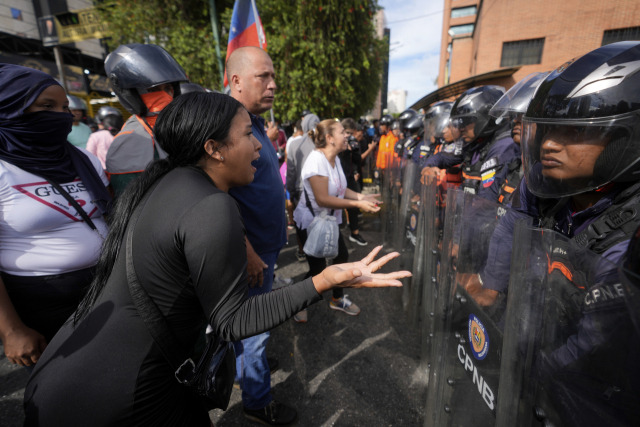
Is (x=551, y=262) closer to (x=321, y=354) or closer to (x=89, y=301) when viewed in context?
(x=89, y=301)

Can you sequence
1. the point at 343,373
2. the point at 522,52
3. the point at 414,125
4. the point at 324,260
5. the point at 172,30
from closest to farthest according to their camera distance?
the point at 343,373 → the point at 324,260 → the point at 414,125 → the point at 172,30 → the point at 522,52

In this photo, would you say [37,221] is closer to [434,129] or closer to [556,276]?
[556,276]

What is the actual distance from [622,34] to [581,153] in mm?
20987

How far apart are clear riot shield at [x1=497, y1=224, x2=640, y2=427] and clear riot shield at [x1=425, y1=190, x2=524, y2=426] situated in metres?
0.19

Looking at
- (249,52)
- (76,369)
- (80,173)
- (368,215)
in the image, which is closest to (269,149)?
(249,52)

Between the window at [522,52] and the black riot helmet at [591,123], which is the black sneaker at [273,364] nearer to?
the black riot helmet at [591,123]

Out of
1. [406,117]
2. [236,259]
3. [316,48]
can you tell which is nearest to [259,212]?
[236,259]

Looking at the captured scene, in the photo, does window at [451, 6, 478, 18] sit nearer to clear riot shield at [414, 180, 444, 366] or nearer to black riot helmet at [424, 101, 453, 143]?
black riot helmet at [424, 101, 453, 143]

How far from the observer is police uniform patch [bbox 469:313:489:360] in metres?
1.27

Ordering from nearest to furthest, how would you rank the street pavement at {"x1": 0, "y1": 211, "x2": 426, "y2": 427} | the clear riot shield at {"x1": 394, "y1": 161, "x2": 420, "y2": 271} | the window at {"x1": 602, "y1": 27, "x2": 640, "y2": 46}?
the street pavement at {"x1": 0, "y1": 211, "x2": 426, "y2": 427}, the clear riot shield at {"x1": 394, "y1": 161, "x2": 420, "y2": 271}, the window at {"x1": 602, "y1": 27, "x2": 640, "y2": 46}

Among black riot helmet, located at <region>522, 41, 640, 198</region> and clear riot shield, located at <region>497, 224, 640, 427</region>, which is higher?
black riot helmet, located at <region>522, 41, 640, 198</region>

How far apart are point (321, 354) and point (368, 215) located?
15.4ft

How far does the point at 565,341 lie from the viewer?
0.83 meters

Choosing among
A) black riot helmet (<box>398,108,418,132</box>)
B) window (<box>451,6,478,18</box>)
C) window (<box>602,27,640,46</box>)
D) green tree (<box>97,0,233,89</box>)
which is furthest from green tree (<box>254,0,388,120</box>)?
window (<box>451,6,478,18</box>)
